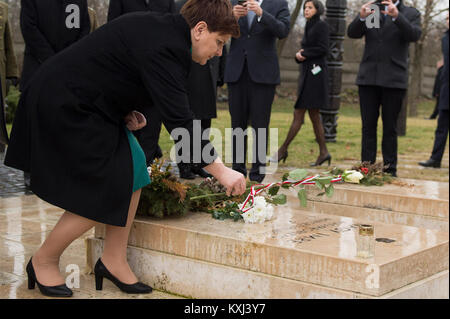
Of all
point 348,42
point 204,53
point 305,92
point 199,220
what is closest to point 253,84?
point 305,92

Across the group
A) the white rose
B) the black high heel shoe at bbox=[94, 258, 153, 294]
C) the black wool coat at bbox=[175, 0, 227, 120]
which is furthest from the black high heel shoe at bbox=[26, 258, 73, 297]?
the black wool coat at bbox=[175, 0, 227, 120]

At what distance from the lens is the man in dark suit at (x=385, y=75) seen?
7.41m

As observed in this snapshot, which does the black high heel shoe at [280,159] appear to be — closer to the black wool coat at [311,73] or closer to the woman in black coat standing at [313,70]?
the woman in black coat standing at [313,70]

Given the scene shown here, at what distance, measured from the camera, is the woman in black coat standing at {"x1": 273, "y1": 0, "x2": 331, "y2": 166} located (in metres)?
9.05

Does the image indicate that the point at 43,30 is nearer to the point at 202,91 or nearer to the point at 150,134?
the point at 150,134

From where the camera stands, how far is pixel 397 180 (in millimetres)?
6316

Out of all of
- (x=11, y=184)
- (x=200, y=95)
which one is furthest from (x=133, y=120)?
(x=11, y=184)

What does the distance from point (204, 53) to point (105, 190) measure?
90 cm

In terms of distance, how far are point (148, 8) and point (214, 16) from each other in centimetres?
362

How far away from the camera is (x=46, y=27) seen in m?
6.89

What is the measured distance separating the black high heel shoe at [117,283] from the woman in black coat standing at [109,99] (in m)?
0.43

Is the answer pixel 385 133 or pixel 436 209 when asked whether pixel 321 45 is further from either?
pixel 436 209
